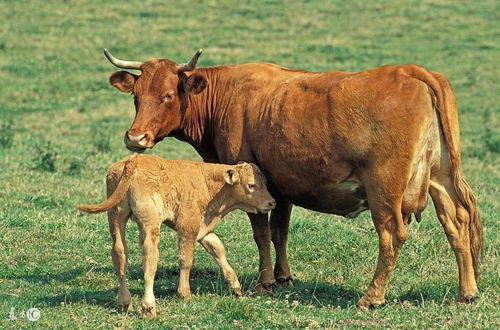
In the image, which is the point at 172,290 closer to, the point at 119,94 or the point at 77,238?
the point at 77,238

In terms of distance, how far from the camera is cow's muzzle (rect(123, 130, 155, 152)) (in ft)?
28.1

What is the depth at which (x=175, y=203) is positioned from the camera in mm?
7875

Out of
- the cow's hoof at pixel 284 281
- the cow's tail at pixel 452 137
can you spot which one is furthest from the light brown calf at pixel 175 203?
the cow's tail at pixel 452 137

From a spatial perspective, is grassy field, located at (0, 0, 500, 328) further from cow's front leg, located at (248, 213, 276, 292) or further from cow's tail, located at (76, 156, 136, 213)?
cow's tail, located at (76, 156, 136, 213)

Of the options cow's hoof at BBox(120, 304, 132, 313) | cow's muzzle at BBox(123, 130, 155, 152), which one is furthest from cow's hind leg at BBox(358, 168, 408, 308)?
cow's muzzle at BBox(123, 130, 155, 152)

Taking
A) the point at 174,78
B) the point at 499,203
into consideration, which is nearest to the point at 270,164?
the point at 174,78

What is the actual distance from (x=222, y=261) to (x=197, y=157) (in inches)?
304

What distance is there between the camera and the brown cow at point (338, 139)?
7.51m

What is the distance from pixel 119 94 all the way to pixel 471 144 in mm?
8389

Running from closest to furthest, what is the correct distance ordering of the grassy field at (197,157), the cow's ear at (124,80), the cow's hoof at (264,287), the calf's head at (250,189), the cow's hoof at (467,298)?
the grassy field at (197,157) < the cow's hoof at (467,298) < the calf's head at (250,189) < the cow's hoof at (264,287) < the cow's ear at (124,80)

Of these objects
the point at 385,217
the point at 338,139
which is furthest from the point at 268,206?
the point at 385,217

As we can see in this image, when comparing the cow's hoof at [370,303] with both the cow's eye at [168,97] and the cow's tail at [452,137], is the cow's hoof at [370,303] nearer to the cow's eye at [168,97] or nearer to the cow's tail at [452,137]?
the cow's tail at [452,137]

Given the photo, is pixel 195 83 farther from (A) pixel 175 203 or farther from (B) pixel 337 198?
(B) pixel 337 198

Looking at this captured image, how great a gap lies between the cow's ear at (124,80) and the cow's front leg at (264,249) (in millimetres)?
1800
